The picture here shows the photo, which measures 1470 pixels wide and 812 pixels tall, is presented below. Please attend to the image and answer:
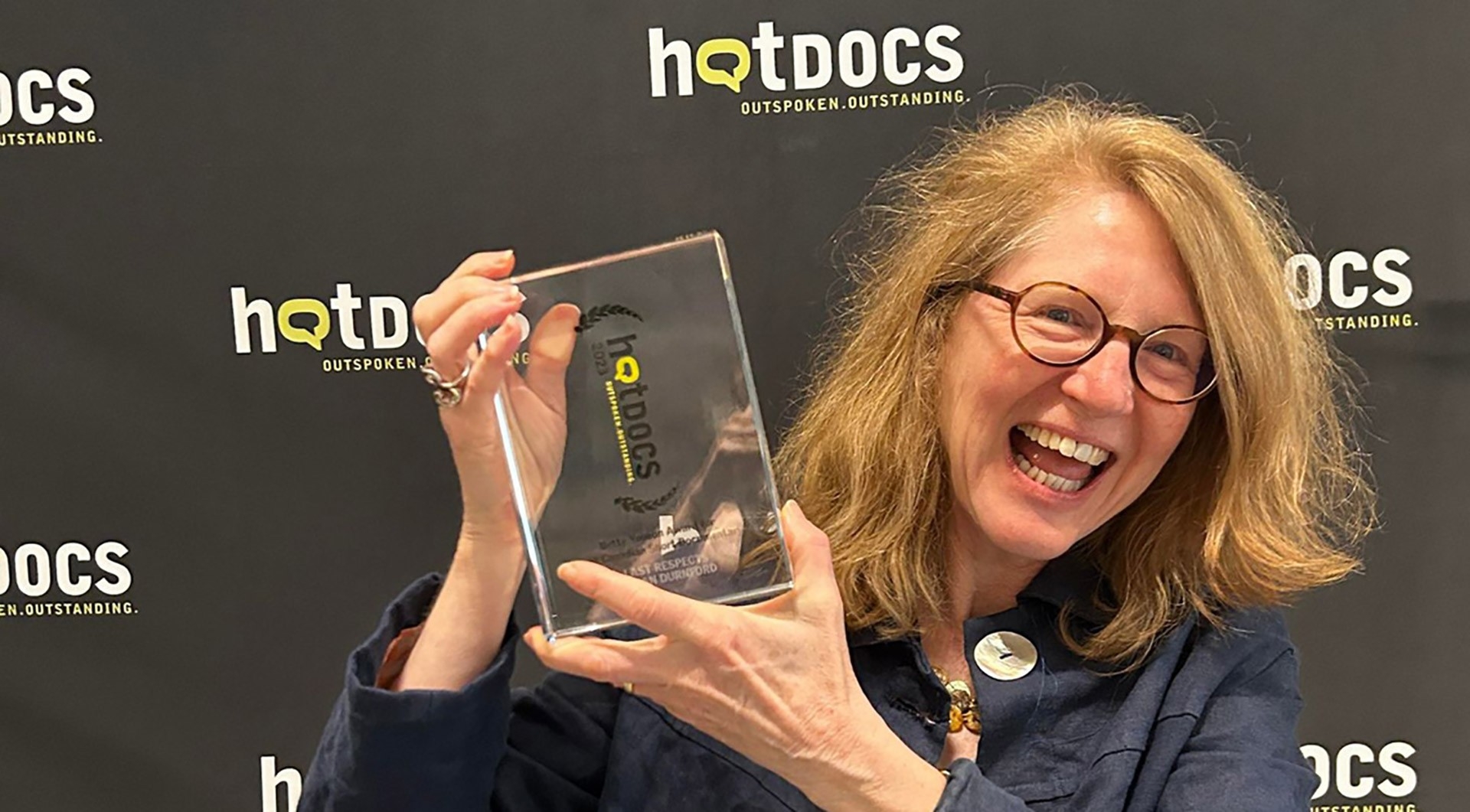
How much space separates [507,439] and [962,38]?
0.91 m

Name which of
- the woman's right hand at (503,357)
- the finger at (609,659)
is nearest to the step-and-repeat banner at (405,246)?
the woman's right hand at (503,357)

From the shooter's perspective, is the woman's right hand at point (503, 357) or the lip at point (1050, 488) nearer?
the woman's right hand at point (503, 357)

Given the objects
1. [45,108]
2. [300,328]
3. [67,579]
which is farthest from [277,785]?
[45,108]

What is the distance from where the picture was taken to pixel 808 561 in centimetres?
79

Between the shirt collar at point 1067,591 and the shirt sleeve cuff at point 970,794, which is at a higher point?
the shirt collar at point 1067,591

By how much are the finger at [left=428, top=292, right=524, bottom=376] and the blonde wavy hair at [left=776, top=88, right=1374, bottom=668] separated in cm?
46

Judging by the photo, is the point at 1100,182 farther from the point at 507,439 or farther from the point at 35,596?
the point at 35,596

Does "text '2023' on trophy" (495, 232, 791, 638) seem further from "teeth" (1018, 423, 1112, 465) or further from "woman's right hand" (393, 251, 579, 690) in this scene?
"teeth" (1018, 423, 1112, 465)

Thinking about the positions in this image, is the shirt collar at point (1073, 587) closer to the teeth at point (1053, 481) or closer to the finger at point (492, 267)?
the teeth at point (1053, 481)

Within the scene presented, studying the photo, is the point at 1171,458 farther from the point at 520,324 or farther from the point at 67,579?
the point at 67,579

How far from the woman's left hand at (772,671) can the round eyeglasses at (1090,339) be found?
34cm

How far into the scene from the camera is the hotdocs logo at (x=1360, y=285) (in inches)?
58.4

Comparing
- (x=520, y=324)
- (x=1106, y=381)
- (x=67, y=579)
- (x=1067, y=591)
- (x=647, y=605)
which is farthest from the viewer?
(x=67, y=579)

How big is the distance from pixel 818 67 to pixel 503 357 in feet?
2.63
